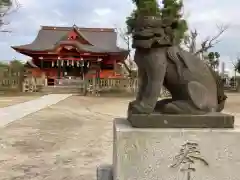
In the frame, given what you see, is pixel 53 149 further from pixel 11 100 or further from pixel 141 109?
pixel 11 100

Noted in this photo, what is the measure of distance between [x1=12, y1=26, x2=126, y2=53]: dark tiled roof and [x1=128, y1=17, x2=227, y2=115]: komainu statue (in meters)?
29.4

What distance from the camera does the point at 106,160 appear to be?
20.1 feet

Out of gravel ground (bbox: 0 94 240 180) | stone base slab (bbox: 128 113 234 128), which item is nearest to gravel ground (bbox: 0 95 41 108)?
gravel ground (bbox: 0 94 240 180)

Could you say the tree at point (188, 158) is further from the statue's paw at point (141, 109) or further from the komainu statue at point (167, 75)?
the statue's paw at point (141, 109)

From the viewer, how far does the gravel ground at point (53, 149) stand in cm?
538

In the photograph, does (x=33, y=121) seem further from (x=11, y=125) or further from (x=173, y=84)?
(x=173, y=84)

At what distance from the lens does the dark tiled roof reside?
3347 cm

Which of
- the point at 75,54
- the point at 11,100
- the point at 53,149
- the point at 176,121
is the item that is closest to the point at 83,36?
the point at 75,54

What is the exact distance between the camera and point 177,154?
315 cm

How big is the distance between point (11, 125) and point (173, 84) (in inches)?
305

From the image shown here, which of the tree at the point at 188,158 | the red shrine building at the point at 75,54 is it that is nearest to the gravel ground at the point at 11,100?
the red shrine building at the point at 75,54

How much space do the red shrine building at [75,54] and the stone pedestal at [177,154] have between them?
26.4 m

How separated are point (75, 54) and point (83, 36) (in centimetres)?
262

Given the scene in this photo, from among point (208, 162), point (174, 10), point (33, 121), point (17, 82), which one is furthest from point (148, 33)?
point (17, 82)
